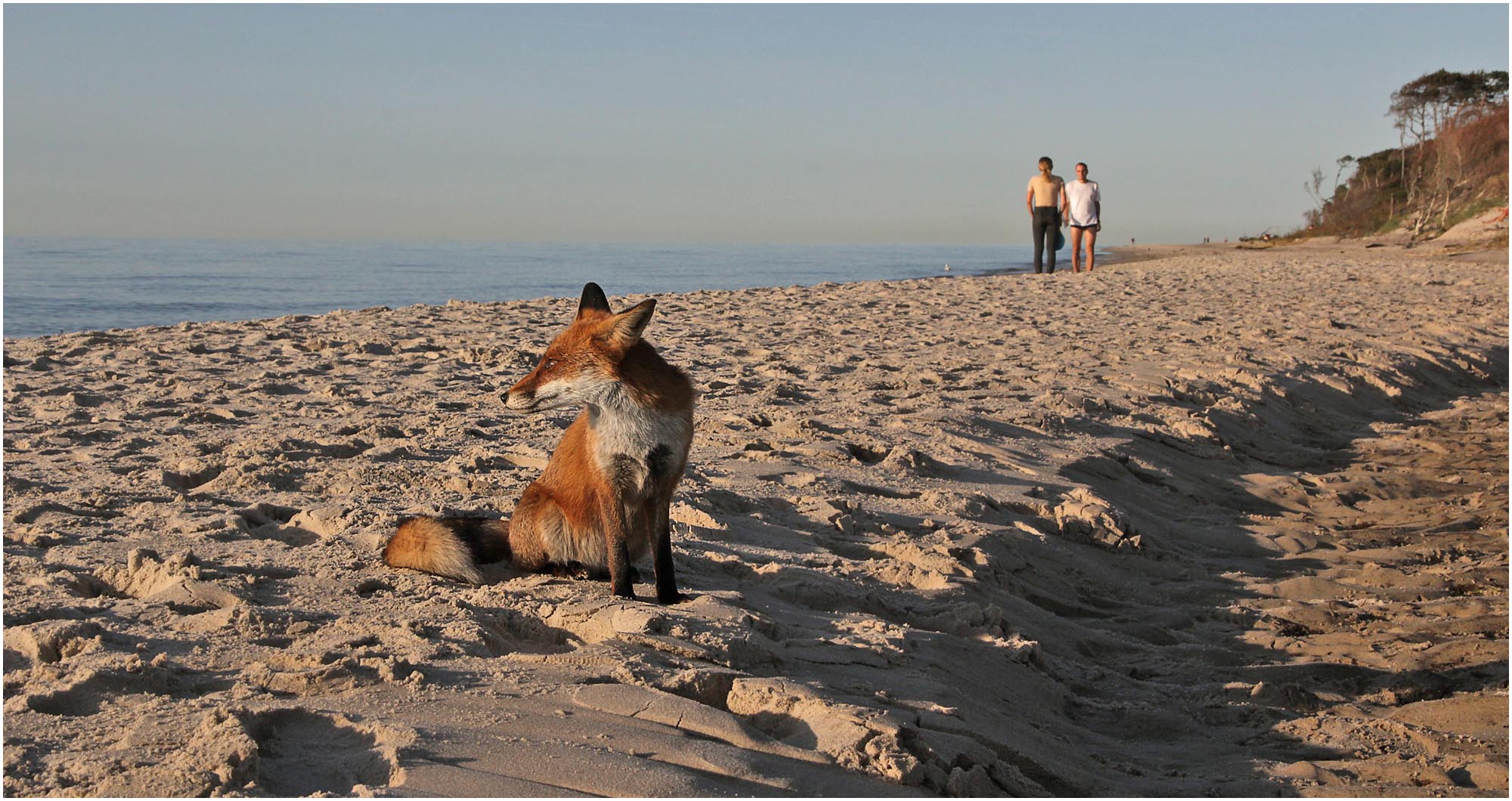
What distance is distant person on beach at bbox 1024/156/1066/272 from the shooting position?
17.5m

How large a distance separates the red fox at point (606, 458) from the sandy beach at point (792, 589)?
0.51ft

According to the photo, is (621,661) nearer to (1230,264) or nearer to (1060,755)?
(1060,755)

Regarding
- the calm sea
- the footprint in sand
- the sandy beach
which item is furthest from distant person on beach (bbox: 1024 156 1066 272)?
the footprint in sand

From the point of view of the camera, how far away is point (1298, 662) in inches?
163

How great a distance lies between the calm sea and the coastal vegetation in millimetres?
11682

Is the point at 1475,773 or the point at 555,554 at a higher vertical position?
the point at 555,554

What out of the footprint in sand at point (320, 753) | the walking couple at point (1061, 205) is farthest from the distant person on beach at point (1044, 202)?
the footprint in sand at point (320, 753)

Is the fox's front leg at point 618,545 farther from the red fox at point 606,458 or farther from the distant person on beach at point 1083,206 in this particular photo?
the distant person on beach at point 1083,206

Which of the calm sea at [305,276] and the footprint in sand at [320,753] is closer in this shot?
the footprint in sand at [320,753]

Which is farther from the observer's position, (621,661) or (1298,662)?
(1298,662)

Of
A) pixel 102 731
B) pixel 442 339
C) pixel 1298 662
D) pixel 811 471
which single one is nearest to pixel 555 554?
pixel 102 731

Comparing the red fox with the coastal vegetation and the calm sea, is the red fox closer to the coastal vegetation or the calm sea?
the calm sea

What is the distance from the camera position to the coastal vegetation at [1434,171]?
112 ft

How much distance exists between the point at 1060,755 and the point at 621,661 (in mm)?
1310
